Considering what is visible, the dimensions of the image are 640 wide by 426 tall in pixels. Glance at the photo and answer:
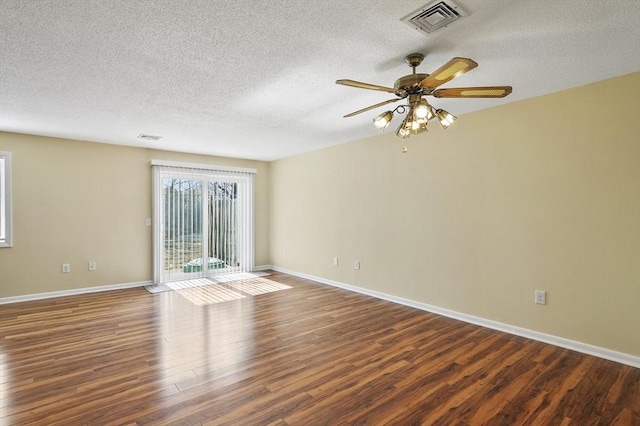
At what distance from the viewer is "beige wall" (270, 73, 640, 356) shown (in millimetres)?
2758

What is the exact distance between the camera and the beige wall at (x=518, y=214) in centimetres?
276

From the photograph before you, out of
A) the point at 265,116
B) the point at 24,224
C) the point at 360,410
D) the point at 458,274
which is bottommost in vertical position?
the point at 360,410

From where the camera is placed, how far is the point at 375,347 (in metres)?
3.02

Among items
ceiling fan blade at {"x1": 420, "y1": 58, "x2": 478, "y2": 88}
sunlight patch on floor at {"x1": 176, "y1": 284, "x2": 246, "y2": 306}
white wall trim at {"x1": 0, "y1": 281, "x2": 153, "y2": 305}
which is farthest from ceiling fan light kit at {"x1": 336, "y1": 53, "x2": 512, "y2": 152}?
white wall trim at {"x1": 0, "y1": 281, "x2": 153, "y2": 305}

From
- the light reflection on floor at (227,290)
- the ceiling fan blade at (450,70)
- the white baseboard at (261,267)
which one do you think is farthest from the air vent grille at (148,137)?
the ceiling fan blade at (450,70)

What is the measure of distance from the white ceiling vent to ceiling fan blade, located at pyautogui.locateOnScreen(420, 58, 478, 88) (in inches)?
11.8

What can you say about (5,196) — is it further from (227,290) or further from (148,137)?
(227,290)

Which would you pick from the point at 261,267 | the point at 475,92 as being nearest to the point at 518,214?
the point at 475,92

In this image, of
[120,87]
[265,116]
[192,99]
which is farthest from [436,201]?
[120,87]

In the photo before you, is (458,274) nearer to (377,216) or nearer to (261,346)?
(377,216)

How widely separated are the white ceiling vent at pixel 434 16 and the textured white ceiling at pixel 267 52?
5cm

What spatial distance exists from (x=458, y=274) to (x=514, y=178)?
1.27 metres

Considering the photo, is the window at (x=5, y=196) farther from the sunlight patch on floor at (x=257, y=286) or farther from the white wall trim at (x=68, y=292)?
the sunlight patch on floor at (x=257, y=286)

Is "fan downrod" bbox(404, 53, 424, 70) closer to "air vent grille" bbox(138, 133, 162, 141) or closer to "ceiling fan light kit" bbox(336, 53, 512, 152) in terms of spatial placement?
"ceiling fan light kit" bbox(336, 53, 512, 152)
